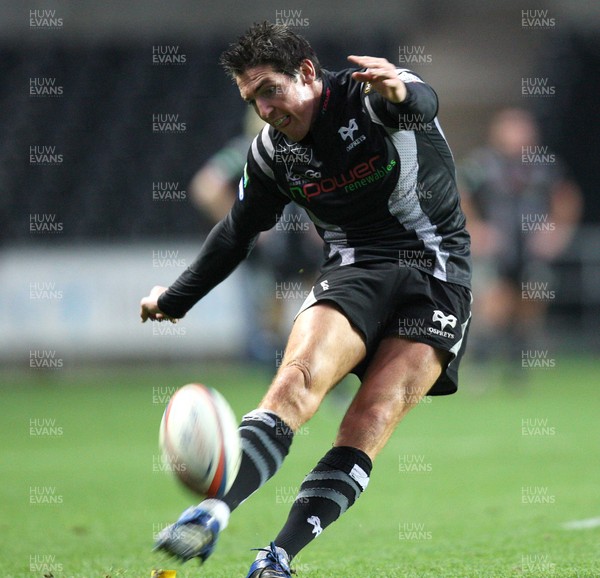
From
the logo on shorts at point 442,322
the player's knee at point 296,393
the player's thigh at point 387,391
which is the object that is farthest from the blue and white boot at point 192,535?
the logo on shorts at point 442,322

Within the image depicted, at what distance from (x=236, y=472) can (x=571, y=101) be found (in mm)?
15980

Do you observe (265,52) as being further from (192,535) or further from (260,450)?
(192,535)

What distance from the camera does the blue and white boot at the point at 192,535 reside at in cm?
356

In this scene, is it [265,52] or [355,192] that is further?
[355,192]

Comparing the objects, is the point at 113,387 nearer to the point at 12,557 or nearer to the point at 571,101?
the point at 12,557

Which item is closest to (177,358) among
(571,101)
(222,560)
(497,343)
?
(497,343)

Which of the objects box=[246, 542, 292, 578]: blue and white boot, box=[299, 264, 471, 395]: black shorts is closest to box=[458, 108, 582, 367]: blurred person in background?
box=[299, 264, 471, 395]: black shorts

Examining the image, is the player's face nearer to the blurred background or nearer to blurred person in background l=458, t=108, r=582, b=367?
blurred person in background l=458, t=108, r=582, b=367

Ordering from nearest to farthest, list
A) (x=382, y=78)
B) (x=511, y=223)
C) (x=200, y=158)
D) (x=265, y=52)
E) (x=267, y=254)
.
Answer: (x=382, y=78), (x=265, y=52), (x=267, y=254), (x=511, y=223), (x=200, y=158)

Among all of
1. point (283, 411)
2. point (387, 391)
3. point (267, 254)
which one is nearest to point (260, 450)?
point (283, 411)

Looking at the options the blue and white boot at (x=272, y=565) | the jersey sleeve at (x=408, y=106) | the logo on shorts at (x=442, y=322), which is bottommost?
the blue and white boot at (x=272, y=565)

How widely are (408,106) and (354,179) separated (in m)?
0.48

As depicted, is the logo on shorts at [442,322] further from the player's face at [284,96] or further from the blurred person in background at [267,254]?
the blurred person in background at [267,254]

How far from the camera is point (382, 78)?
154 inches
